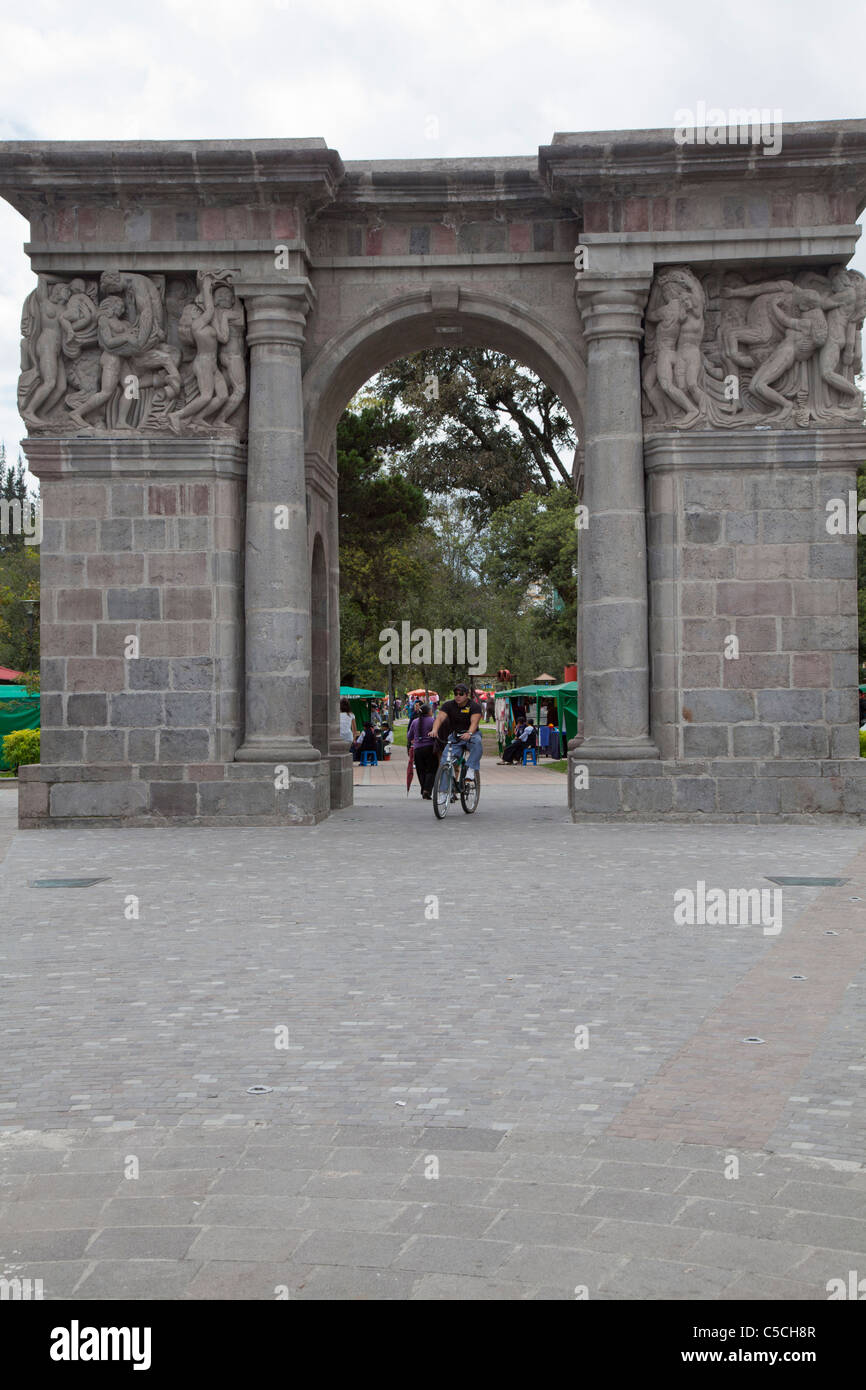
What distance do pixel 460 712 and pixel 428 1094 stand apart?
12.4 metres

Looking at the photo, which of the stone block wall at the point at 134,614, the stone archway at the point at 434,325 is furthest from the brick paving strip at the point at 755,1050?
the stone archway at the point at 434,325

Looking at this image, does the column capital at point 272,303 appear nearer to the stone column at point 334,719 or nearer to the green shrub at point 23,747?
the stone column at point 334,719

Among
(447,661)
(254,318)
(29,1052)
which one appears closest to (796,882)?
(29,1052)

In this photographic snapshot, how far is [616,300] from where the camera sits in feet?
54.6

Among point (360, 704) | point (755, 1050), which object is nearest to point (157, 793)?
point (755, 1050)

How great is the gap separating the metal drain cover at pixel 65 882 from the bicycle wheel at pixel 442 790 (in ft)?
20.0

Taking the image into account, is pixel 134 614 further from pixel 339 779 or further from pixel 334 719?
pixel 339 779

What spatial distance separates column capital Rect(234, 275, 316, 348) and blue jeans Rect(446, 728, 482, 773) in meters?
5.25

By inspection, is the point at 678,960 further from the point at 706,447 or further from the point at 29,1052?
the point at 706,447

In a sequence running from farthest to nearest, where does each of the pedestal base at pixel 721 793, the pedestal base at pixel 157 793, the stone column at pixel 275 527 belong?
1. the stone column at pixel 275 527
2. the pedestal base at pixel 157 793
3. the pedestal base at pixel 721 793

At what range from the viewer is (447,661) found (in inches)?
2247

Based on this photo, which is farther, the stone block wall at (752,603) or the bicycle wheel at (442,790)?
the bicycle wheel at (442,790)

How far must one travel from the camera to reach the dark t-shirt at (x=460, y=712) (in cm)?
1758
